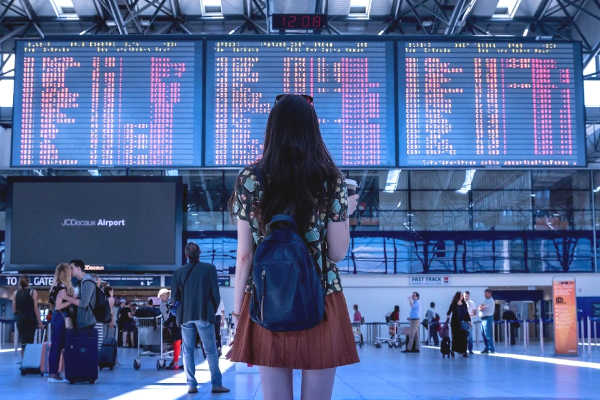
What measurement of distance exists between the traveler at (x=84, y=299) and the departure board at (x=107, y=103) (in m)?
4.32

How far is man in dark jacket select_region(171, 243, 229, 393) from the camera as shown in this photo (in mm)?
7578

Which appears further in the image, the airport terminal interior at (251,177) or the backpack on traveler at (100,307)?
the backpack on traveler at (100,307)

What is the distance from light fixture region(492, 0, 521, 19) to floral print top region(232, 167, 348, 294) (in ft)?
Answer: 83.3

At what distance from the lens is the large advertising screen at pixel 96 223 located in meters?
16.2

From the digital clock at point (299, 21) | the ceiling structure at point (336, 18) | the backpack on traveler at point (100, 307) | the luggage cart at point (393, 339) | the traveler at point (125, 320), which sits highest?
the ceiling structure at point (336, 18)

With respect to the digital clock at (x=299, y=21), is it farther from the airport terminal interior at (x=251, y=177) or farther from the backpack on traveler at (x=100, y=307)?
the backpack on traveler at (x=100, y=307)

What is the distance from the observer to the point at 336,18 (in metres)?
26.1

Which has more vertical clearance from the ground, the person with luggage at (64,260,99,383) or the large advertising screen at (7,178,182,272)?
the large advertising screen at (7,178,182,272)

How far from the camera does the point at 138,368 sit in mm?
11680

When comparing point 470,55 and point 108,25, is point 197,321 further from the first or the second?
point 108,25

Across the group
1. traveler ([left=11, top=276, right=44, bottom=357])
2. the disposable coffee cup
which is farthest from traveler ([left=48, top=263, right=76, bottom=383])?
the disposable coffee cup

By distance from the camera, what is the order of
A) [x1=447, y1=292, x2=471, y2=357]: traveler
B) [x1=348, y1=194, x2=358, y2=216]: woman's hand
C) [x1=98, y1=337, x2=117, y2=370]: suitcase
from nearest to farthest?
[x1=348, y1=194, x2=358, y2=216]: woman's hand, [x1=98, y1=337, x2=117, y2=370]: suitcase, [x1=447, y1=292, x2=471, y2=357]: traveler

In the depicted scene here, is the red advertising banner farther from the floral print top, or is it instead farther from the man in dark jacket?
the floral print top

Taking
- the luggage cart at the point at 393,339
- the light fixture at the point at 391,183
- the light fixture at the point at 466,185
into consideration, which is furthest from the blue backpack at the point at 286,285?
the light fixture at the point at 466,185
